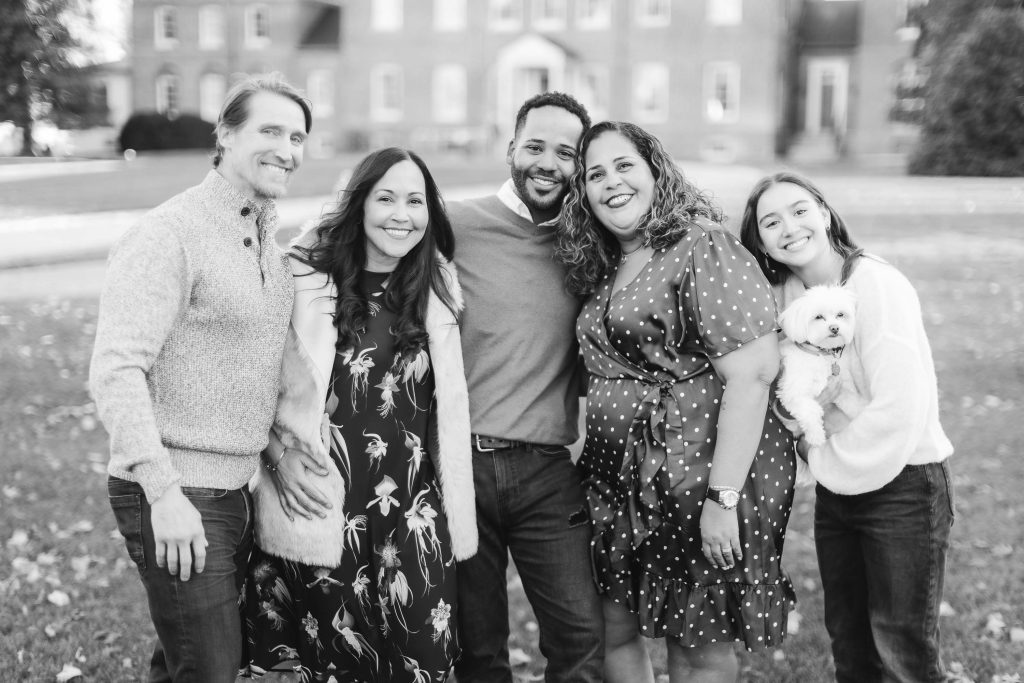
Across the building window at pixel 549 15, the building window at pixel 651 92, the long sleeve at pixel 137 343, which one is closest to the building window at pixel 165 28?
the building window at pixel 549 15

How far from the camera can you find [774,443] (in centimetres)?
331

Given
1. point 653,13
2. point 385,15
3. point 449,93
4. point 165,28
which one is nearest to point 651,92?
point 653,13

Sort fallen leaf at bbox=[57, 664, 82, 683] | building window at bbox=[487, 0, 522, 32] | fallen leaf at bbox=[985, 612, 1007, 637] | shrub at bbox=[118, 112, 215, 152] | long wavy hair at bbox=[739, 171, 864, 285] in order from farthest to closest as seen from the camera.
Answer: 1. building window at bbox=[487, 0, 522, 32]
2. shrub at bbox=[118, 112, 215, 152]
3. fallen leaf at bbox=[985, 612, 1007, 637]
4. fallen leaf at bbox=[57, 664, 82, 683]
5. long wavy hair at bbox=[739, 171, 864, 285]

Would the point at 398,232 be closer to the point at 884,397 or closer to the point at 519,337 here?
the point at 519,337

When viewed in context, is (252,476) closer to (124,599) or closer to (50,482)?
(124,599)

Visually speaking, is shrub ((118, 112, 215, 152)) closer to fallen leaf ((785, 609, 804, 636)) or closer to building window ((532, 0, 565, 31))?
building window ((532, 0, 565, 31))

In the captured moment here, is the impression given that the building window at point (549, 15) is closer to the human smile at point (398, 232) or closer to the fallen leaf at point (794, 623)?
the fallen leaf at point (794, 623)

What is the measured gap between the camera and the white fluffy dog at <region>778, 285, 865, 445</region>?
10.2ft

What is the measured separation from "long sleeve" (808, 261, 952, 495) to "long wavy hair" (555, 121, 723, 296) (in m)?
0.62

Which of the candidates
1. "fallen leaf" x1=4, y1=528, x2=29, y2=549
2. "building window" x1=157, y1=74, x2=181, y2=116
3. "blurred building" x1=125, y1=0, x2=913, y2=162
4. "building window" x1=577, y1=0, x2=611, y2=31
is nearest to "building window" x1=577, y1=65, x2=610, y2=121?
"blurred building" x1=125, y1=0, x2=913, y2=162

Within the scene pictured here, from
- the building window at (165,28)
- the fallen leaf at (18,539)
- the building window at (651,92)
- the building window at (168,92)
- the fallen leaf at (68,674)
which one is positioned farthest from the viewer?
the building window at (168,92)

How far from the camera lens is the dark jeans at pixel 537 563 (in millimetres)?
3477

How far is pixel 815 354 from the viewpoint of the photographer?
3.23m

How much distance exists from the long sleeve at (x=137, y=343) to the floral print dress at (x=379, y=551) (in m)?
0.68
